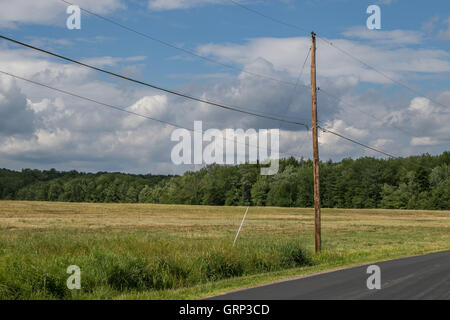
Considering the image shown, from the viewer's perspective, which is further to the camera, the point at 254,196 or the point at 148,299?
the point at 254,196

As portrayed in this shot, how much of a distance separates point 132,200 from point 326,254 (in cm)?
17844

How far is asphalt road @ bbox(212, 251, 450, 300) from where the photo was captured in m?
12.4

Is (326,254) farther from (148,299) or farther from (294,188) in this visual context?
(294,188)

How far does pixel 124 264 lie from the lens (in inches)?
579

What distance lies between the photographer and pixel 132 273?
14.7m

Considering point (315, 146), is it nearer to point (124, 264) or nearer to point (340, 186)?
point (124, 264)

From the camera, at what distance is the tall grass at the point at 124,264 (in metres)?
12.8

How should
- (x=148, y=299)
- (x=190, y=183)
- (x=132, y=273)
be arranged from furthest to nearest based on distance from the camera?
1. (x=190, y=183)
2. (x=132, y=273)
3. (x=148, y=299)

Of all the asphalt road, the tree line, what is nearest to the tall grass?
the asphalt road

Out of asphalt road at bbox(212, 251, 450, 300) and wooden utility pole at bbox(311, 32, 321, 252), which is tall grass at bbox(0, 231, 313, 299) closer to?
asphalt road at bbox(212, 251, 450, 300)

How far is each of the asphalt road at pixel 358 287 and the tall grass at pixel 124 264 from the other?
282 centimetres
